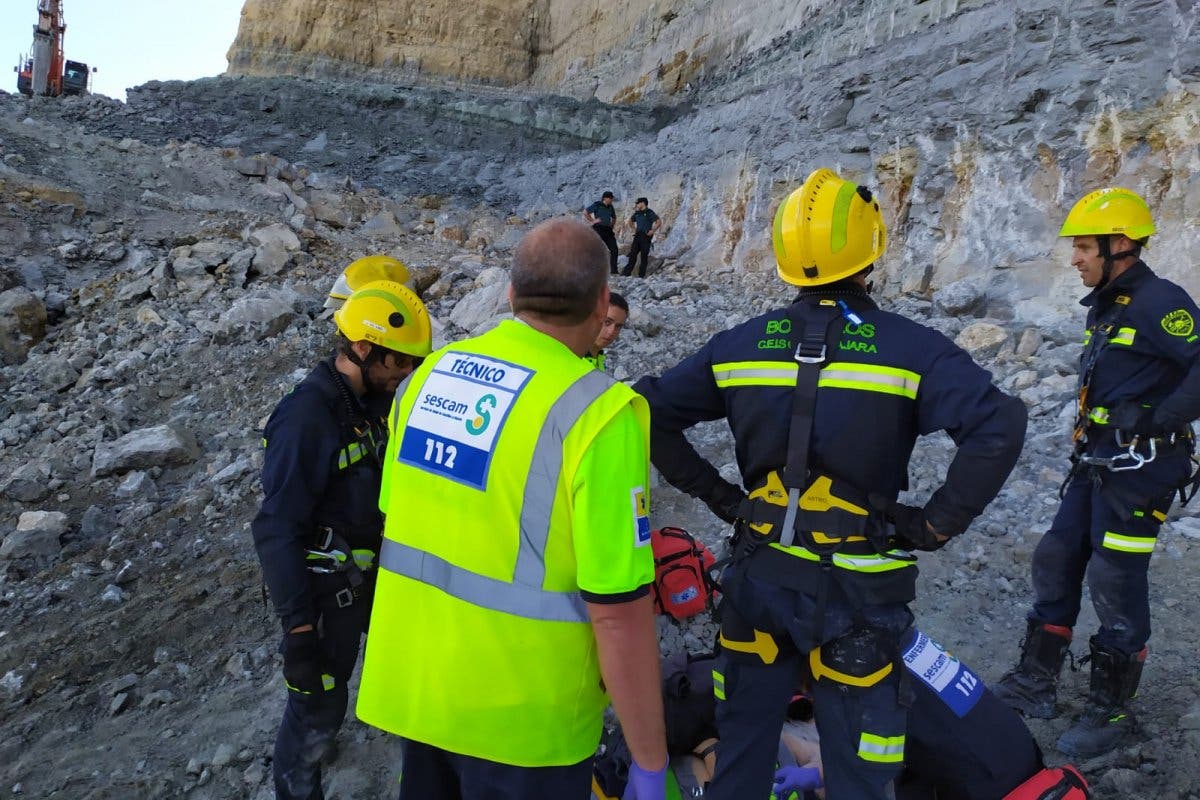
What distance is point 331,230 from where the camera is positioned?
12.7m

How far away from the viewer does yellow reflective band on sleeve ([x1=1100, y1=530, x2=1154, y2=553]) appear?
2760 millimetres

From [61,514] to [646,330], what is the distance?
5.33 metres

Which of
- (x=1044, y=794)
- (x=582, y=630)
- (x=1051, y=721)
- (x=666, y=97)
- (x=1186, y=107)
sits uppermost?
(x=666, y=97)

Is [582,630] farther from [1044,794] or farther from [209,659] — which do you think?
[209,659]

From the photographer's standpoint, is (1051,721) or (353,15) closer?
(1051,721)

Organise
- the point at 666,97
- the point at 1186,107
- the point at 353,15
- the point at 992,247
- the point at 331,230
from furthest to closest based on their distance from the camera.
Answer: the point at 353,15 → the point at 666,97 → the point at 331,230 → the point at 992,247 → the point at 1186,107

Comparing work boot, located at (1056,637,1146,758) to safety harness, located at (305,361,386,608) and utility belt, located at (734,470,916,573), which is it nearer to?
utility belt, located at (734,470,916,573)

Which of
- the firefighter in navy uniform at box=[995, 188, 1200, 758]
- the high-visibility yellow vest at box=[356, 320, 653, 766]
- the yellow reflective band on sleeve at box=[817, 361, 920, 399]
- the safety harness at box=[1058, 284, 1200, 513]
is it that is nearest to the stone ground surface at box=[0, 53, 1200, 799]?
the firefighter in navy uniform at box=[995, 188, 1200, 758]

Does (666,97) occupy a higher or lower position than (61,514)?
higher

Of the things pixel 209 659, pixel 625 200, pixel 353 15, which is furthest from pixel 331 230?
pixel 353 15

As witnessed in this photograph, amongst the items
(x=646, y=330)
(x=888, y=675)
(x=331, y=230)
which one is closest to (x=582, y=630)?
(x=888, y=675)

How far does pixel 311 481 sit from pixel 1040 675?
3.00m

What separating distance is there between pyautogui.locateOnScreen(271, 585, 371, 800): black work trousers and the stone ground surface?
1.22ft

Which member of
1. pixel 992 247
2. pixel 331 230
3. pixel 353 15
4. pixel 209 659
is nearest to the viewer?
pixel 209 659
